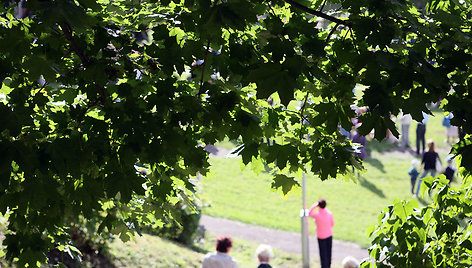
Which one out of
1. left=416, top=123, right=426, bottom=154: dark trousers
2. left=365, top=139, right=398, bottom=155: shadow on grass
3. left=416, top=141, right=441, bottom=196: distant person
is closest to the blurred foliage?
left=416, top=141, right=441, bottom=196: distant person

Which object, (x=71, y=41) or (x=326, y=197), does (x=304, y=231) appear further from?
(x=71, y=41)

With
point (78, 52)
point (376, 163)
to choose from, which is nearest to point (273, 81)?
point (78, 52)

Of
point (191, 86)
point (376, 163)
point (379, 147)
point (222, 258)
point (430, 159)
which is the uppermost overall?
point (379, 147)

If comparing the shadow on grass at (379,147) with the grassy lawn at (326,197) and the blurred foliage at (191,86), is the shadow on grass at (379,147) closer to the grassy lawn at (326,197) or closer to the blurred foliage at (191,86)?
the grassy lawn at (326,197)

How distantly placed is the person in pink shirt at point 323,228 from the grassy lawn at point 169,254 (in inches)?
55.5

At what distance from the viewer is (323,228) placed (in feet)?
43.6

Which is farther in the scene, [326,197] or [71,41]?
[326,197]

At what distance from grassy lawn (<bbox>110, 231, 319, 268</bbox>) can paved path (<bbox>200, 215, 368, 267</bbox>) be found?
1.44ft

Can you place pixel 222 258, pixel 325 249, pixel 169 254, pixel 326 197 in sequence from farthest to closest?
pixel 326 197 → pixel 169 254 → pixel 325 249 → pixel 222 258

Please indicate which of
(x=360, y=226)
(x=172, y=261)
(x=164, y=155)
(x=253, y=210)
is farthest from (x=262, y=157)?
(x=253, y=210)

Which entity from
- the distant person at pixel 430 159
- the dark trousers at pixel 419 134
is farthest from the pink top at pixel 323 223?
the dark trousers at pixel 419 134

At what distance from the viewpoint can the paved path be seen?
51.6ft

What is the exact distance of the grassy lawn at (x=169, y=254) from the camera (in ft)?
41.9

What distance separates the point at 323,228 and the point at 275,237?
3.76 metres
